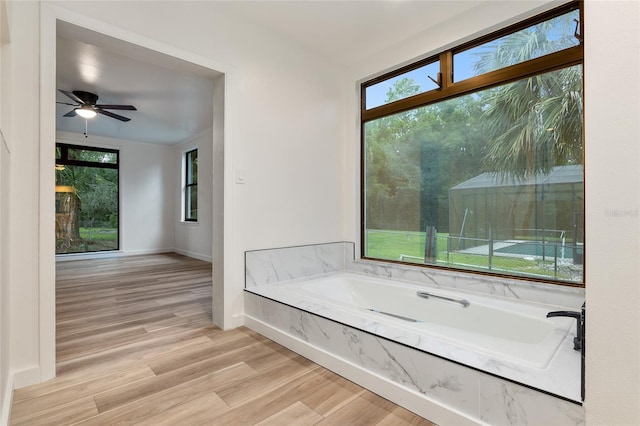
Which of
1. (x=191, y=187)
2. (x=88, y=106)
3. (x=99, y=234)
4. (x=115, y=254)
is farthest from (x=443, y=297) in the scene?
(x=99, y=234)

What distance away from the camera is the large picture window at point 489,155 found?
82.6 inches

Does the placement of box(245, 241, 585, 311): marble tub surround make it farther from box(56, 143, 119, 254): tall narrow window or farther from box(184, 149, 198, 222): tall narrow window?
box(56, 143, 119, 254): tall narrow window

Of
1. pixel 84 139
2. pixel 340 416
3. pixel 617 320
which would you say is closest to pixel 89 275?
pixel 84 139

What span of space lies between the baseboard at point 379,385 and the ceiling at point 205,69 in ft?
7.10

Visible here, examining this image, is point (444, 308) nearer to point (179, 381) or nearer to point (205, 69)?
point (179, 381)

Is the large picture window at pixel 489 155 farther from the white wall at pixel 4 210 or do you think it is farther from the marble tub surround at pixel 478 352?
the white wall at pixel 4 210

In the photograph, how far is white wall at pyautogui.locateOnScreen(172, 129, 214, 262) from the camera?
19.2ft

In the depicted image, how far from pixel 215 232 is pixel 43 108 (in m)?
1.33

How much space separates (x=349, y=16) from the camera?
2535 millimetres

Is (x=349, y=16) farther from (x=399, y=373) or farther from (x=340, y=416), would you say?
(x=340, y=416)

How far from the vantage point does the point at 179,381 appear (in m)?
1.75

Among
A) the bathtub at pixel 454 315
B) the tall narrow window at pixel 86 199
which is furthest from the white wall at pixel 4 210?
the tall narrow window at pixel 86 199

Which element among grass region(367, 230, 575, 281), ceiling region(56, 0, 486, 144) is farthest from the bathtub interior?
ceiling region(56, 0, 486, 144)

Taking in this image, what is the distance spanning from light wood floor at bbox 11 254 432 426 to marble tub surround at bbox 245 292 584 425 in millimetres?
72
